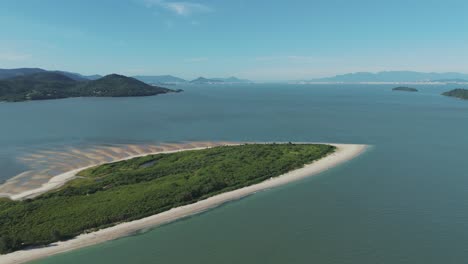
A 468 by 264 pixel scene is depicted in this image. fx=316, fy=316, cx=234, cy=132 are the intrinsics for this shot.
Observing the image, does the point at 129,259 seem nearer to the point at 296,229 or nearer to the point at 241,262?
the point at 241,262

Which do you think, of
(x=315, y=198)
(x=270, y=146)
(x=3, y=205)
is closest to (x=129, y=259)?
(x=3, y=205)

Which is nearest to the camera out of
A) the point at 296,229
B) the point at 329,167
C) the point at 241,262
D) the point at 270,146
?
the point at 241,262

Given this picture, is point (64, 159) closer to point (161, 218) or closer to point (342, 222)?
point (161, 218)

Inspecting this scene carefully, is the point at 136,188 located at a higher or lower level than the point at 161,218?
higher

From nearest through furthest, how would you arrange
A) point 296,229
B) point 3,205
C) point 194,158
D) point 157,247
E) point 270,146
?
point 157,247
point 296,229
point 3,205
point 194,158
point 270,146

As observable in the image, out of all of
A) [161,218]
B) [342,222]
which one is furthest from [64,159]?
[342,222]

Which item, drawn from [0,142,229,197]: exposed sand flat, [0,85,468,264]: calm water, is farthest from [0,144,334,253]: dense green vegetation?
[0,142,229,197]: exposed sand flat
